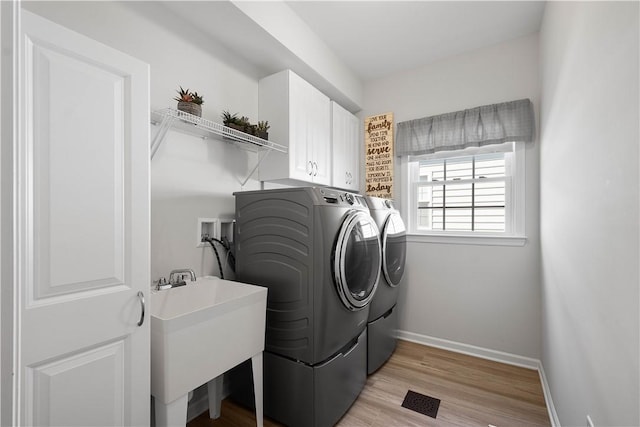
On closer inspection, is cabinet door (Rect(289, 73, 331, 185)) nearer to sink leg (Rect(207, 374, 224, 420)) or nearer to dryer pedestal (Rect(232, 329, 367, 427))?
dryer pedestal (Rect(232, 329, 367, 427))

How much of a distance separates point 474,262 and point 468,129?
117 cm

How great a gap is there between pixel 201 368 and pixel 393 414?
1.25 meters

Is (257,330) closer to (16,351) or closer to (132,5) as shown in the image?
(16,351)

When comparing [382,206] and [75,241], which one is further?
[382,206]

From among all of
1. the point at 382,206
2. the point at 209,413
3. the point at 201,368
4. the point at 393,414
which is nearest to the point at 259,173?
the point at 382,206

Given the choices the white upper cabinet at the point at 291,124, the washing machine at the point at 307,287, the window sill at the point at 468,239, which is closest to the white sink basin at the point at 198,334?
the washing machine at the point at 307,287

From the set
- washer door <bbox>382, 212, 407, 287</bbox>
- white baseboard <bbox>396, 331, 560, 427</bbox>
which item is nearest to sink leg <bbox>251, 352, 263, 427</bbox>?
washer door <bbox>382, 212, 407, 287</bbox>

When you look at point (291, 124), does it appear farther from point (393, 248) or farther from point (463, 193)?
point (463, 193)

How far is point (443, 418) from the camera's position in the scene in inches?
66.9

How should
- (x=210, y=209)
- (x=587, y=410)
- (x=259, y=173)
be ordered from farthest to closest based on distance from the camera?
1. (x=259, y=173)
2. (x=210, y=209)
3. (x=587, y=410)

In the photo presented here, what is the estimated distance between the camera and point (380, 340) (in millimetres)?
2260

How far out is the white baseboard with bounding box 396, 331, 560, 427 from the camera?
2.17 metres

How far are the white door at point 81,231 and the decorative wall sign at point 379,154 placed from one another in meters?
2.30

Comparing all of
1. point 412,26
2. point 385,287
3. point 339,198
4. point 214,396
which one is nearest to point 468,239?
point 385,287
